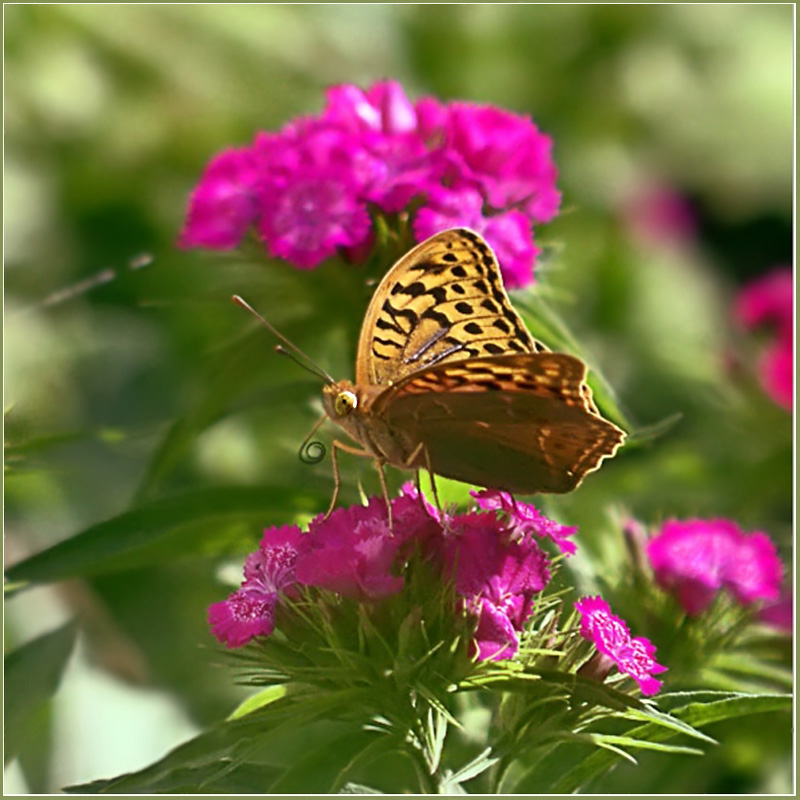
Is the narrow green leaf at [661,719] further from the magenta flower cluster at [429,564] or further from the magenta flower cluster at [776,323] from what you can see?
the magenta flower cluster at [776,323]

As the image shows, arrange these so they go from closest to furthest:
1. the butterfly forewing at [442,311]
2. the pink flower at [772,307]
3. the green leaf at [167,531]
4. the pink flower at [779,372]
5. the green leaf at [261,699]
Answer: the green leaf at [261,699], the butterfly forewing at [442,311], the green leaf at [167,531], the pink flower at [779,372], the pink flower at [772,307]

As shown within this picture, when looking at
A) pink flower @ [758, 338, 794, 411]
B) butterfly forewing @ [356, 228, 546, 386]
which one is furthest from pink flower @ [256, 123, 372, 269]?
pink flower @ [758, 338, 794, 411]

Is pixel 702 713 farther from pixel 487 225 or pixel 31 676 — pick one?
pixel 31 676

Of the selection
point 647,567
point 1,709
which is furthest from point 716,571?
point 1,709

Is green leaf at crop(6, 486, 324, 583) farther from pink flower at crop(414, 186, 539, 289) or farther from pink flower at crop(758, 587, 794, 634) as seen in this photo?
pink flower at crop(758, 587, 794, 634)

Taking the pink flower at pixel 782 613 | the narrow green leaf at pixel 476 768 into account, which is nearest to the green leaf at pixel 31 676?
the narrow green leaf at pixel 476 768

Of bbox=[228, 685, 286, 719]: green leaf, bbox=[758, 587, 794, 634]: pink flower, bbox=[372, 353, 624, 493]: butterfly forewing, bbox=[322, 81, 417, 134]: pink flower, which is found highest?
bbox=[322, 81, 417, 134]: pink flower
